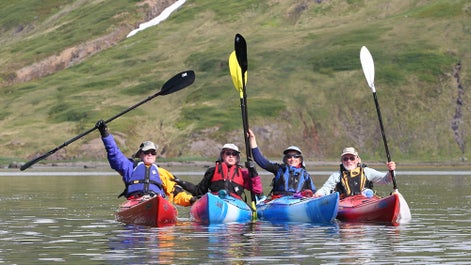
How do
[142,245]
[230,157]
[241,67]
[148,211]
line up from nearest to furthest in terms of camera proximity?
[142,245], [148,211], [230,157], [241,67]

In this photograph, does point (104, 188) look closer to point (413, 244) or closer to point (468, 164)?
point (413, 244)

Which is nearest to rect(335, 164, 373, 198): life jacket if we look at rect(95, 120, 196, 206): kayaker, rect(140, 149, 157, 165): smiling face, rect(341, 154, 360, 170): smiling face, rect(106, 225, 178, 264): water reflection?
rect(341, 154, 360, 170): smiling face

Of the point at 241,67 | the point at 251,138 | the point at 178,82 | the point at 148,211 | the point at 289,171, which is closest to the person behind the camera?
the point at 148,211

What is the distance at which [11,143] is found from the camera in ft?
601

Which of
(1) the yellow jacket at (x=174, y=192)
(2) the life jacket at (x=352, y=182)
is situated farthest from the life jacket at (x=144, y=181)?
(2) the life jacket at (x=352, y=182)

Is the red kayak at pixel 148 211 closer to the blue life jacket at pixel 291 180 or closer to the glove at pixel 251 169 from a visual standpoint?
the glove at pixel 251 169

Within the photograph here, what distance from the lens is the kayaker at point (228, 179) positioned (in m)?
37.2

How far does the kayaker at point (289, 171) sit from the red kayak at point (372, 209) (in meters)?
1.23

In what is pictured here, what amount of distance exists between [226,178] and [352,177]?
152 inches

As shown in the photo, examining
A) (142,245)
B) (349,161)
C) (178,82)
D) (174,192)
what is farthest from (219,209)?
(142,245)

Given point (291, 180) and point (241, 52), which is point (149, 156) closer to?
point (291, 180)

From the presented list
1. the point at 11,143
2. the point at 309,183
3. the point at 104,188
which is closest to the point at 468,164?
the point at 11,143

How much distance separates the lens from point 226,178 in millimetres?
37562

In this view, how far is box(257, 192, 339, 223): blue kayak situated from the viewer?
1453 inches
